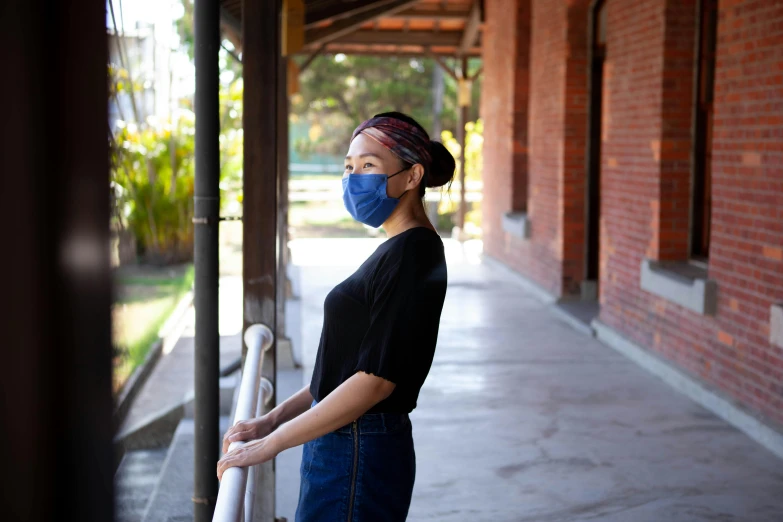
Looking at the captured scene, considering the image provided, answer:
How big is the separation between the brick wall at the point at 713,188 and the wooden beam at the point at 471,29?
6.37m

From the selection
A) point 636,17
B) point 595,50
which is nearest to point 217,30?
point 636,17

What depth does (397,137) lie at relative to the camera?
7.75 feet

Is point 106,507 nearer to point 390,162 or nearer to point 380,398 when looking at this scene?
point 380,398

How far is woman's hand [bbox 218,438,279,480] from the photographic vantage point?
83.2 inches

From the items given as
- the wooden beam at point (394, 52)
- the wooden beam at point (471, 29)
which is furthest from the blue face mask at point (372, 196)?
the wooden beam at point (394, 52)

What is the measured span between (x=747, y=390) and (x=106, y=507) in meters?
5.40

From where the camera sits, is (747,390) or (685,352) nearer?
(747,390)

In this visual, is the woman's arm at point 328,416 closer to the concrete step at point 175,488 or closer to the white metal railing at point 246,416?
the white metal railing at point 246,416

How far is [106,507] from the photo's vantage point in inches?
27.1

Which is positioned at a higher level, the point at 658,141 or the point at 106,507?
the point at 658,141

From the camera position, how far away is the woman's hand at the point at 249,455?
211 centimetres

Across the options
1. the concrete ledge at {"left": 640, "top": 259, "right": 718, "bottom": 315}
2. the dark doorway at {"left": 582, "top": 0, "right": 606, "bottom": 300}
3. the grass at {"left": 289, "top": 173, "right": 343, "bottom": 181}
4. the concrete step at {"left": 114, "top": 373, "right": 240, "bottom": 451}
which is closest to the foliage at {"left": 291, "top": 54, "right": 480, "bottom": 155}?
the grass at {"left": 289, "top": 173, "right": 343, "bottom": 181}

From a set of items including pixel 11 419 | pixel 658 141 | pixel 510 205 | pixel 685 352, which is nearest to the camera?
pixel 11 419

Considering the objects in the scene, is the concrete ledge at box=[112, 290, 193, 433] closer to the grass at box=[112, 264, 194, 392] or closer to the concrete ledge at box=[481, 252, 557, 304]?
the grass at box=[112, 264, 194, 392]
